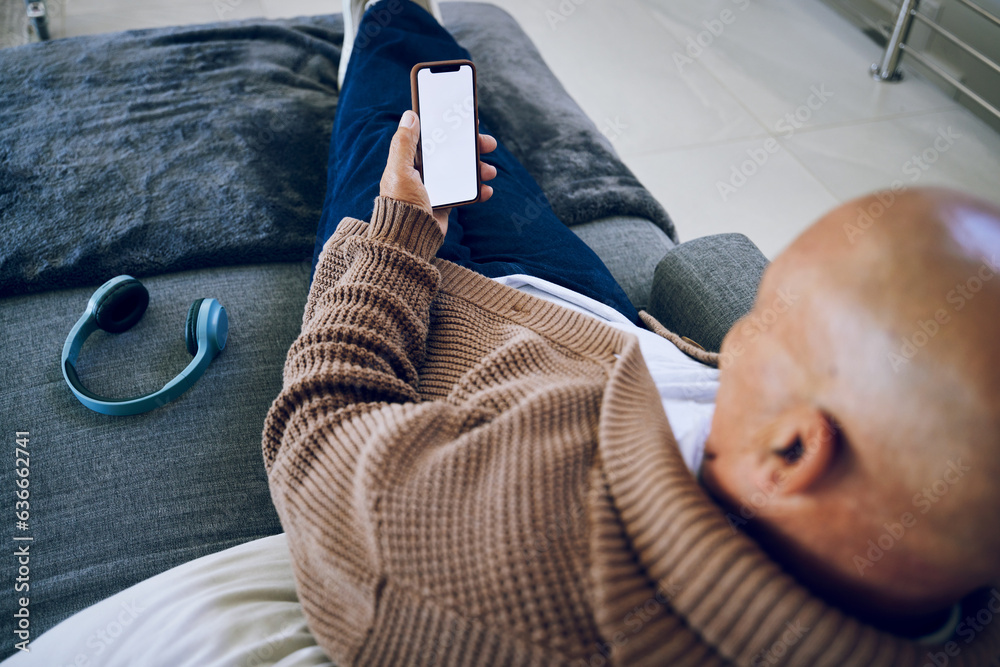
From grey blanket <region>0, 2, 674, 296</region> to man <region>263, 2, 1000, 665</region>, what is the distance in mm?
519

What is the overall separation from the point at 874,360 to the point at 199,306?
0.81m

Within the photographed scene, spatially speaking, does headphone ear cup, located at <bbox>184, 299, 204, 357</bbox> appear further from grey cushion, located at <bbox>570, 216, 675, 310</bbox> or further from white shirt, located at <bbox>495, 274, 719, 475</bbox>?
grey cushion, located at <bbox>570, 216, 675, 310</bbox>

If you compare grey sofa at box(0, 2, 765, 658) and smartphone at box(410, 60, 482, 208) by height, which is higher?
smartphone at box(410, 60, 482, 208)

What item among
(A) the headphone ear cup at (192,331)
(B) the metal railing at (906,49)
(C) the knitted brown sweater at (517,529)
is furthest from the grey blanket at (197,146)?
(B) the metal railing at (906,49)

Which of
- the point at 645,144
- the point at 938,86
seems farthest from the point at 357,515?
the point at 938,86

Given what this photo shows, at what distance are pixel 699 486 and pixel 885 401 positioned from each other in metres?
0.17

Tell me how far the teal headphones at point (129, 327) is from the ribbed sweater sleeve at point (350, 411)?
8.2 inches

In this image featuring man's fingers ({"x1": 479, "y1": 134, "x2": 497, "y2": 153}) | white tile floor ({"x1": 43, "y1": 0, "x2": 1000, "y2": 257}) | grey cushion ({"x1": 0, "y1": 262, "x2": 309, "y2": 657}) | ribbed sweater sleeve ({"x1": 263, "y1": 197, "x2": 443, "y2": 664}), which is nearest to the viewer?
ribbed sweater sleeve ({"x1": 263, "y1": 197, "x2": 443, "y2": 664})

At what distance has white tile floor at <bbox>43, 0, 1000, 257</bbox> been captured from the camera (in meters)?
1.85

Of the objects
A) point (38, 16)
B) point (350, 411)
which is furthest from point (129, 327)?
point (38, 16)

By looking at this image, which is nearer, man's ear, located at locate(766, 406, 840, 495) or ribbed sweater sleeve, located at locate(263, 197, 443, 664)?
man's ear, located at locate(766, 406, 840, 495)

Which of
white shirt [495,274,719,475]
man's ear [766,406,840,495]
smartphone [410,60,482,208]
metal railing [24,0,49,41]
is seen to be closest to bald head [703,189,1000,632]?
man's ear [766,406,840,495]

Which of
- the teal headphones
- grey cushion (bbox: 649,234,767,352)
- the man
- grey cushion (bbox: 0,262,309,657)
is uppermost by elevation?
the man

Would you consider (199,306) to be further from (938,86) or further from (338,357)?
(938,86)
